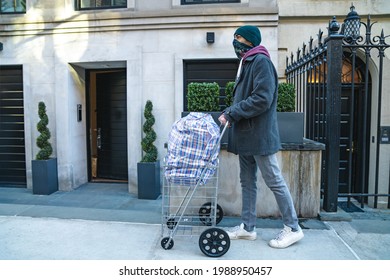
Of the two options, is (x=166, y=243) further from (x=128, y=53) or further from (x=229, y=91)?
(x=128, y=53)

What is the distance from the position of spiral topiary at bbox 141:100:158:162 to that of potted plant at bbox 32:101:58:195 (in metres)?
2.24

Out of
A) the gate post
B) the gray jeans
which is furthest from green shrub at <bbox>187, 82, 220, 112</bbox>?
the gate post

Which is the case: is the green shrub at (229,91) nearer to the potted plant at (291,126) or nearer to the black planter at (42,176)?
the potted plant at (291,126)

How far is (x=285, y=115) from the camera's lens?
4.58 m

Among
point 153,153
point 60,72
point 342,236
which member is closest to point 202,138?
point 342,236

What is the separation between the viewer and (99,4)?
26.2 feet

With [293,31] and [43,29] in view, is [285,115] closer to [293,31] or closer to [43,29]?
[293,31]

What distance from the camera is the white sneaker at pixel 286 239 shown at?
357 centimetres

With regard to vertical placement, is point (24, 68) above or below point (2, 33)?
below

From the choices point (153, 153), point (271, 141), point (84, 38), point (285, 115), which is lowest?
point (153, 153)

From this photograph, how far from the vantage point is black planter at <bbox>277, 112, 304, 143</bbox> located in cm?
457

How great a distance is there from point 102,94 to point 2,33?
275cm

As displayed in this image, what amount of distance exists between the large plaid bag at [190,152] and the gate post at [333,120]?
1.94 meters

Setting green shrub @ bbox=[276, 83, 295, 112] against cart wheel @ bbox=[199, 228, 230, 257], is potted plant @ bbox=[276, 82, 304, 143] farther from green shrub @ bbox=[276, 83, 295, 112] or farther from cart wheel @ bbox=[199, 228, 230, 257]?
cart wheel @ bbox=[199, 228, 230, 257]
